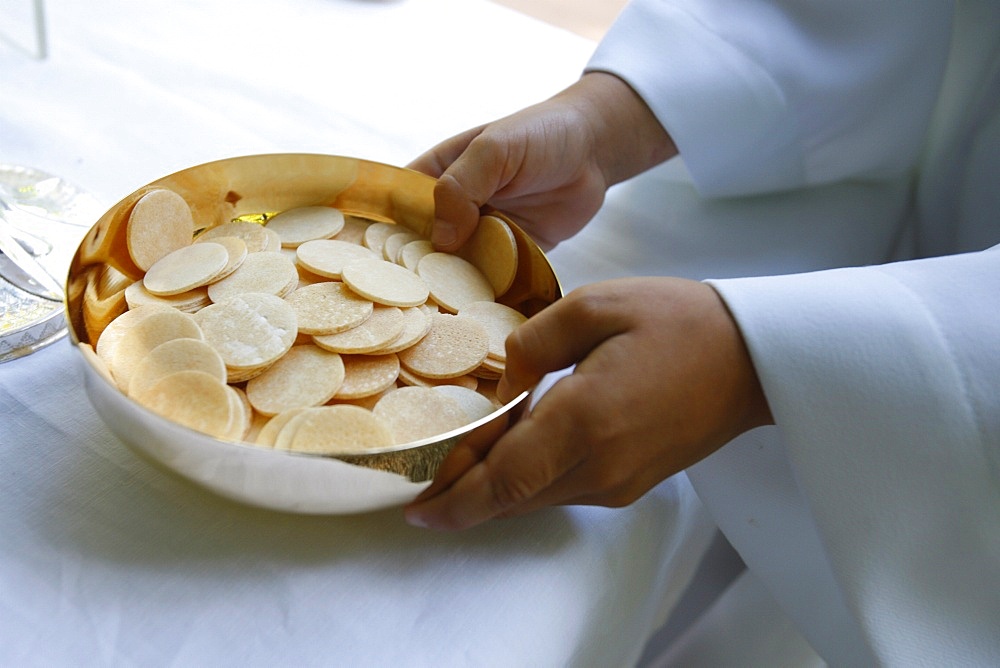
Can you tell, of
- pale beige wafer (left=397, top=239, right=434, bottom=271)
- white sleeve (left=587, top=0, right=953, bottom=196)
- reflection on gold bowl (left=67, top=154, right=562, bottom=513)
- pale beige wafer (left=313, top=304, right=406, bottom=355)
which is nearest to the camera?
reflection on gold bowl (left=67, top=154, right=562, bottom=513)

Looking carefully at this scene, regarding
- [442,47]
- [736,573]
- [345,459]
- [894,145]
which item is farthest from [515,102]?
[345,459]

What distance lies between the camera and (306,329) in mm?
472

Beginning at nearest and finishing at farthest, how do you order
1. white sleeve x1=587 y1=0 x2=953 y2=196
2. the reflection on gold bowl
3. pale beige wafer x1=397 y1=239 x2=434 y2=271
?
the reflection on gold bowl, pale beige wafer x1=397 y1=239 x2=434 y2=271, white sleeve x1=587 y1=0 x2=953 y2=196

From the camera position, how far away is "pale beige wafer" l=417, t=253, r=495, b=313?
543 millimetres

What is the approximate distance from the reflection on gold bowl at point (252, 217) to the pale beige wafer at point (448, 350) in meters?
0.06

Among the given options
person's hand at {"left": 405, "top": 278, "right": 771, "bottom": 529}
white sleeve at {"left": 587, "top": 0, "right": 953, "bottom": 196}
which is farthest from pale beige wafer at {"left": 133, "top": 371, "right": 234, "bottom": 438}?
white sleeve at {"left": 587, "top": 0, "right": 953, "bottom": 196}

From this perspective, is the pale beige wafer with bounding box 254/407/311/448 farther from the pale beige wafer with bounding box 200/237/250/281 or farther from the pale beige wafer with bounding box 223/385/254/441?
the pale beige wafer with bounding box 200/237/250/281

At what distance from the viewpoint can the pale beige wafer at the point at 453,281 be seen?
54 cm

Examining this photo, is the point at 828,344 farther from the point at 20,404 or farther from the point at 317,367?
the point at 20,404

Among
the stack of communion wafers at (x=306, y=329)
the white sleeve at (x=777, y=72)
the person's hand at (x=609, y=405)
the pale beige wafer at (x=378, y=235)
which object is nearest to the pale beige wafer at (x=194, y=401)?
the stack of communion wafers at (x=306, y=329)

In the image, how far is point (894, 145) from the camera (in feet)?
2.36

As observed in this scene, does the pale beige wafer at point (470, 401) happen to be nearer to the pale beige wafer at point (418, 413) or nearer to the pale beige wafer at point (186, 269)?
the pale beige wafer at point (418, 413)

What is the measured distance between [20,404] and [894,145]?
69 centimetres

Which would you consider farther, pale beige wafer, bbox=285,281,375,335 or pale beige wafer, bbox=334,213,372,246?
pale beige wafer, bbox=334,213,372,246
